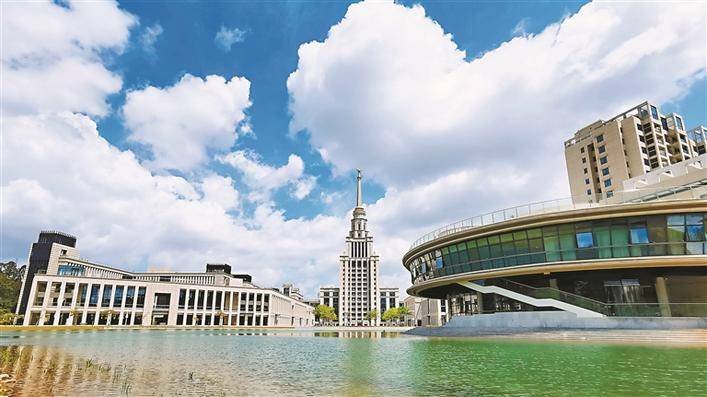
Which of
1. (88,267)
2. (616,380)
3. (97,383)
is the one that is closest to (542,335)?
(616,380)

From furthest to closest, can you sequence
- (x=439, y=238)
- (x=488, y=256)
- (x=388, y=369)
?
(x=439, y=238)
(x=488, y=256)
(x=388, y=369)

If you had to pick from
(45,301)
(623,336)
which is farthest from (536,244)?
A: (45,301)

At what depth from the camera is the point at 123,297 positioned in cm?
10131

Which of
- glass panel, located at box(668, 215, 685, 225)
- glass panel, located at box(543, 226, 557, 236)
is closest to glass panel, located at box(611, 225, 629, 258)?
glass panel, located at box(668, 215, 685, 225)

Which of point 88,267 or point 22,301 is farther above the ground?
point 88,267

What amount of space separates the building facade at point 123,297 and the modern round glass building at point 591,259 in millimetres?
89206

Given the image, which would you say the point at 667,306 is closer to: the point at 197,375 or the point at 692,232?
the point at 692,232

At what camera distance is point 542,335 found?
30.5 metres

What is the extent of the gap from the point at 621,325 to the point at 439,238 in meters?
18.4

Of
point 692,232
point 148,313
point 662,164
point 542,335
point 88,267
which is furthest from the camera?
point 88,267

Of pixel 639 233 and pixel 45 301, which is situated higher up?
pixel 639 233

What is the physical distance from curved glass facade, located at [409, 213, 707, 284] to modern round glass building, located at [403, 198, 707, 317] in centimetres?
7

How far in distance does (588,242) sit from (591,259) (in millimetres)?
1505

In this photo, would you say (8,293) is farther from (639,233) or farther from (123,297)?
(639,233)
